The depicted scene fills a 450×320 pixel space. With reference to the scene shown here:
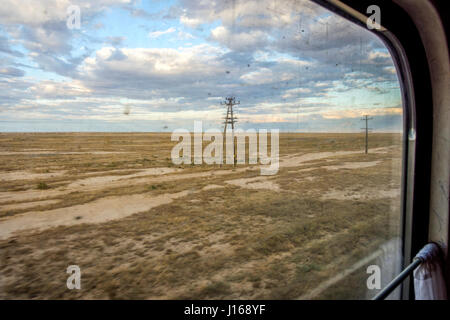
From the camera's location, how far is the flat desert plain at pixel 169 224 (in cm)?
88

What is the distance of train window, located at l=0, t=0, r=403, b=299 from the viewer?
0.88 meters

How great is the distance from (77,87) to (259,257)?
1204 mm

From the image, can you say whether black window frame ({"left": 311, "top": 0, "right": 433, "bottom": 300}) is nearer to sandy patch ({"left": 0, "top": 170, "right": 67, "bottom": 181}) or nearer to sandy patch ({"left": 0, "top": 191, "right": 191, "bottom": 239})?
sandy patch ({"left": 0, "top": 191, "right": 191, "bottom": 239})

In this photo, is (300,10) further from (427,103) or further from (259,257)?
(259,257)

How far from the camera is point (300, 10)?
1.38 meters

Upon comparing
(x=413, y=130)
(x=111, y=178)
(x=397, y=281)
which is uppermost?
(x=413, y=130)

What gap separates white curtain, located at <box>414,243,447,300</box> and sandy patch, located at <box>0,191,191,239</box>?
175 cm

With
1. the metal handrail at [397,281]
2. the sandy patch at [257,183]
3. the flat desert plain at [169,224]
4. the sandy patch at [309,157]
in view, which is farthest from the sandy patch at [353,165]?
the metal handrail at [397,281]

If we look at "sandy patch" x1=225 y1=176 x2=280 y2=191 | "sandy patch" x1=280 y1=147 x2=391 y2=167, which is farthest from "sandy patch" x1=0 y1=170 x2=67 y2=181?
"sandy patch" x1=280 y1=147 x2=391 y2=167

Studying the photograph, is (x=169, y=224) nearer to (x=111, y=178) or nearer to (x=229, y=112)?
(x=111, y=178)

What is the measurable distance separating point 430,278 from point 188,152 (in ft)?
6.15

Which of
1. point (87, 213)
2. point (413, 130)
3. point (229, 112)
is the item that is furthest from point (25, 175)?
point (413, 130)

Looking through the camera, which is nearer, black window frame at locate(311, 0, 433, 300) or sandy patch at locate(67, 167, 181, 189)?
sandy patch at locate(67, 167, 181, 189)

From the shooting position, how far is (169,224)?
4.16 feet
